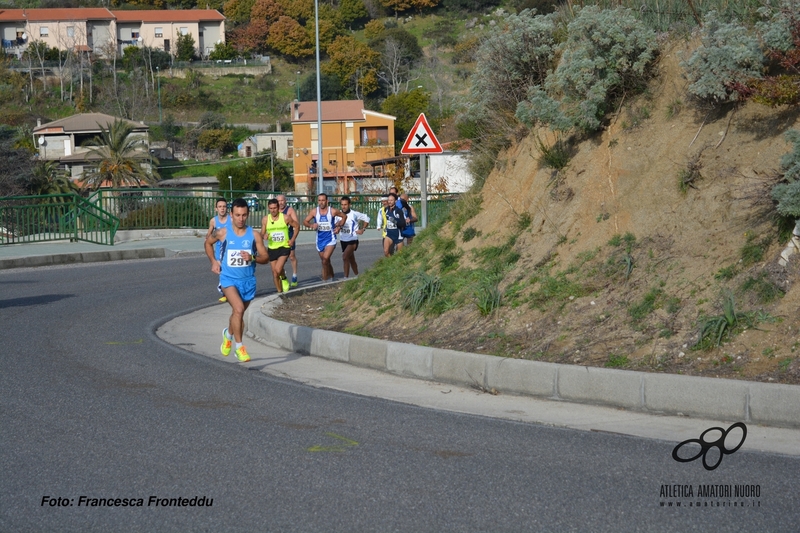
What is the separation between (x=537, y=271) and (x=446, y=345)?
5.27 feet

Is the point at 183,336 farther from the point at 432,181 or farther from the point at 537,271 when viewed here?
the point at 432,181

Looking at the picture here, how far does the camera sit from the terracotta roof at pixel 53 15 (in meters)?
108

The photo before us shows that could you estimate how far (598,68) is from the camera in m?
11.5

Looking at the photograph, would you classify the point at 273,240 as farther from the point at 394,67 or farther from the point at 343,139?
the point at 394,67

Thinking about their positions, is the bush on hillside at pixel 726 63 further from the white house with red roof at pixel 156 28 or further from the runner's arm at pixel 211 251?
the white house with red roof at pixel 156 28

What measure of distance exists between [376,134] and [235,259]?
65.9m

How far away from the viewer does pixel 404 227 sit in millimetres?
18578

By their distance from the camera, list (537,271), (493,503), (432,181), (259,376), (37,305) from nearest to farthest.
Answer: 1. (493,503)
2. (259,376)
3. (537,271)
4. (37,305)
5. (432,181)

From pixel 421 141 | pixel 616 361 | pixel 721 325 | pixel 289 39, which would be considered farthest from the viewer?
pixel 289 39

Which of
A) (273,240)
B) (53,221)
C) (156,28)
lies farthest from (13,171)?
(156,28)

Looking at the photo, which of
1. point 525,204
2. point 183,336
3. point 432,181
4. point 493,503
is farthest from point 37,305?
point 432,181

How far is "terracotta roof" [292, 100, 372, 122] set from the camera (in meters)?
74.7

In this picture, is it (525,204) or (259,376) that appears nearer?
(259,376)
